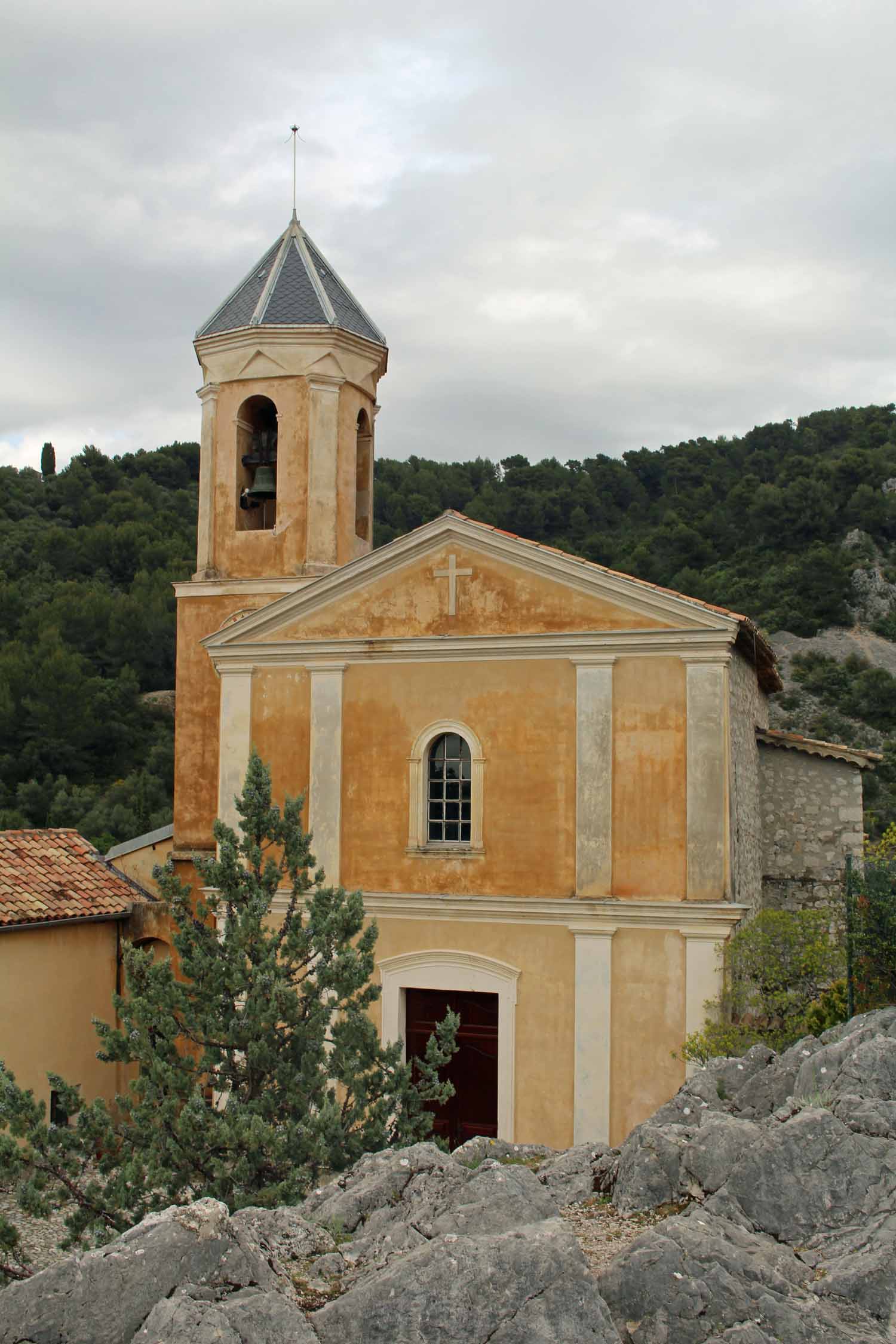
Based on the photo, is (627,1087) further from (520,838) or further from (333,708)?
(333,708)

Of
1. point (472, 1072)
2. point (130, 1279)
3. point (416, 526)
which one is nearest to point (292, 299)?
point (472, 1072)

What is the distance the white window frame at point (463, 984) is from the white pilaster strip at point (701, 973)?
178 cm

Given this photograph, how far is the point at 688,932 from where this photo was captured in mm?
12094

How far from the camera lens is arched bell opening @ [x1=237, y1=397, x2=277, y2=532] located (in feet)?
53.4

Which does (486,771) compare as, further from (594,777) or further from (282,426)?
(282,426)

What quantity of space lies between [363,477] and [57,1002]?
7931 millimetres

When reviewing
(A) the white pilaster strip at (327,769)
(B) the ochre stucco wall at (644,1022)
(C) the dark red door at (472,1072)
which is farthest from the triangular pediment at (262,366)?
(B) the ochre stucco wall at (644,1022)

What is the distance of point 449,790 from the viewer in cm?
1329

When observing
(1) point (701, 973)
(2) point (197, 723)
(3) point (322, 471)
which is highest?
(3) point (322, 471)

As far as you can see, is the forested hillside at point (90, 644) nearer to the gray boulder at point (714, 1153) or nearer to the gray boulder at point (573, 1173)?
the gray boulder at point (573, 1173)

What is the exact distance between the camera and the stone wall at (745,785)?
12.8 metres

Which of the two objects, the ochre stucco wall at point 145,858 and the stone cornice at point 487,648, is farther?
the ochre stucco wall at point 145,858

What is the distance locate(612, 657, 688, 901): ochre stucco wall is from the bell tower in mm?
4949

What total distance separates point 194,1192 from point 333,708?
6.31m
